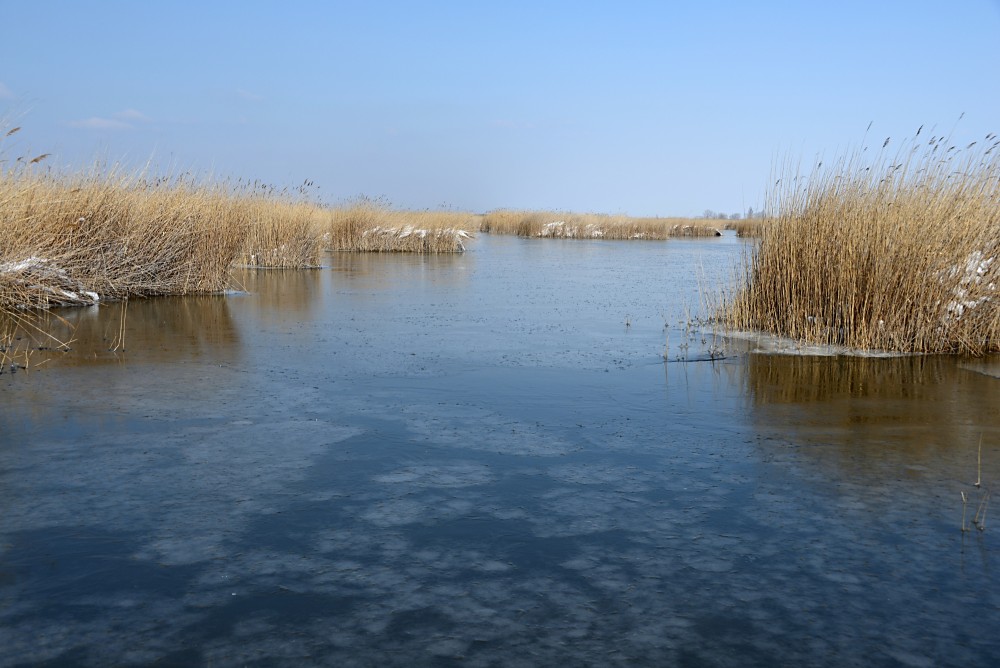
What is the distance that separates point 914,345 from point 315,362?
5827 mm

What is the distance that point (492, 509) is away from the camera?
3.81m

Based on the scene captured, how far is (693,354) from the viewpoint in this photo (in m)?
8.14

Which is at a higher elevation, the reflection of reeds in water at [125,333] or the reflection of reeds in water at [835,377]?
the reflection of reeds in water at [125,333]

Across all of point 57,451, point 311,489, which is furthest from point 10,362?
point 311,489

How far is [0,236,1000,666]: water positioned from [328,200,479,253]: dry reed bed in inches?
756

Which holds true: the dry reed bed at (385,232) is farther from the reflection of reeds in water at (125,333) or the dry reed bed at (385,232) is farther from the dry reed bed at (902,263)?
the dry reed bed at (902,263)

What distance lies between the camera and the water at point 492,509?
2688 millimetres

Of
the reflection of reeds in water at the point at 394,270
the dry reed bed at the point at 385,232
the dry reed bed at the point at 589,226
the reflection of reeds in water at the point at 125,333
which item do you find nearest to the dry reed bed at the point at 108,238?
the reflection of reeds in water at the point at 125,333

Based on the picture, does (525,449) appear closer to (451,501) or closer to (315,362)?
(451,501)

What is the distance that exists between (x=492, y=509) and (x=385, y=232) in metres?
24.0

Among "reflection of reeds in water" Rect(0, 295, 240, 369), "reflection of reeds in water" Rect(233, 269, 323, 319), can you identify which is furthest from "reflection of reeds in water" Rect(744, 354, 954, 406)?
"reflection of reeds in water" Rect(233, 269, 323, 319)

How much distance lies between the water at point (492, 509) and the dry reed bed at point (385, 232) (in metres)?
19.2

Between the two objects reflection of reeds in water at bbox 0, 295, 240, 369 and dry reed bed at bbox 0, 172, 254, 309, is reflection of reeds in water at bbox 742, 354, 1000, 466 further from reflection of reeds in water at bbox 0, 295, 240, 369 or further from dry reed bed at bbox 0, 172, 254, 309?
dry reed bed at bbox 0, 172, 254, 309

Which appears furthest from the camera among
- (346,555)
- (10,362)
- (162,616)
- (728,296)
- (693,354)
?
(728,296)
